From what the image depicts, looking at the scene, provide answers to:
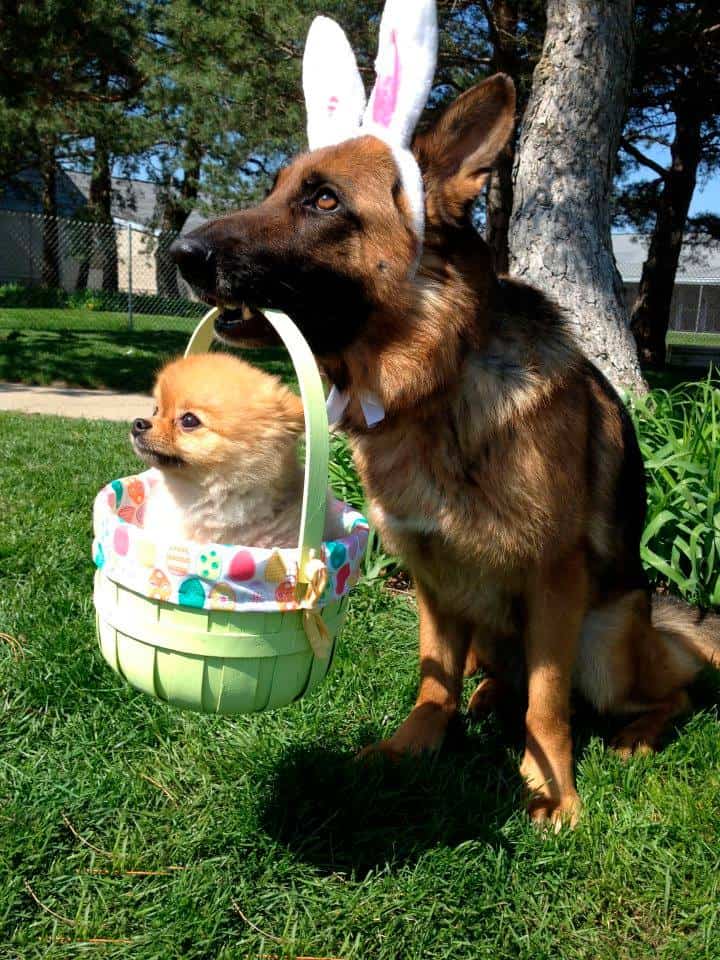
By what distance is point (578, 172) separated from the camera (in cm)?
520

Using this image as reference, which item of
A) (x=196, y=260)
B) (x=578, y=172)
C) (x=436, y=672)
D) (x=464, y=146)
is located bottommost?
(x=436, y=672)

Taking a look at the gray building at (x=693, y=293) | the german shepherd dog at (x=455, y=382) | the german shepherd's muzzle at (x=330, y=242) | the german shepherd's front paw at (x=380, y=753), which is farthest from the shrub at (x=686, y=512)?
the gray building at (x=693, y=293)

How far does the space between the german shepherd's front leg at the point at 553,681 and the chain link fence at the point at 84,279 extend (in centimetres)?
1672

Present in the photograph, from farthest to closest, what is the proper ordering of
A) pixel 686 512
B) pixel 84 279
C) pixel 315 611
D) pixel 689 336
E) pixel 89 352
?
1. pixel 689 336
2. pixel 84 279
3. pixel 89 352
4. pixel 686 512
5. pixel 315 611

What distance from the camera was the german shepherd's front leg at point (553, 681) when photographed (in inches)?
92.0

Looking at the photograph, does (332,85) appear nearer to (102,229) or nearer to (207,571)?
(207,571)

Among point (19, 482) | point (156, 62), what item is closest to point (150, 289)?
point (156, 62)

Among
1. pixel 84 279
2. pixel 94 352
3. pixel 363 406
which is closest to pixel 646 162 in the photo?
pixel 94 352

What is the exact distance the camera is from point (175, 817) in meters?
2.13

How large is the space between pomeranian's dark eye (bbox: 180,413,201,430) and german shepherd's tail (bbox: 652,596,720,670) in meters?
1.91

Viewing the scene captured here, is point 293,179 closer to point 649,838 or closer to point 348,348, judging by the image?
point 348,348

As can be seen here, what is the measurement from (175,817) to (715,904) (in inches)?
56.0

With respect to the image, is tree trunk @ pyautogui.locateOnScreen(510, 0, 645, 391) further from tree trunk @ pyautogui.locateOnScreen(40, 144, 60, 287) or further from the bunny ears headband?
tree trunk @ pyautogui.locateOnScreen(40, 144, 60, 287)

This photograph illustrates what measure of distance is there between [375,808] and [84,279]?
29074 mm
